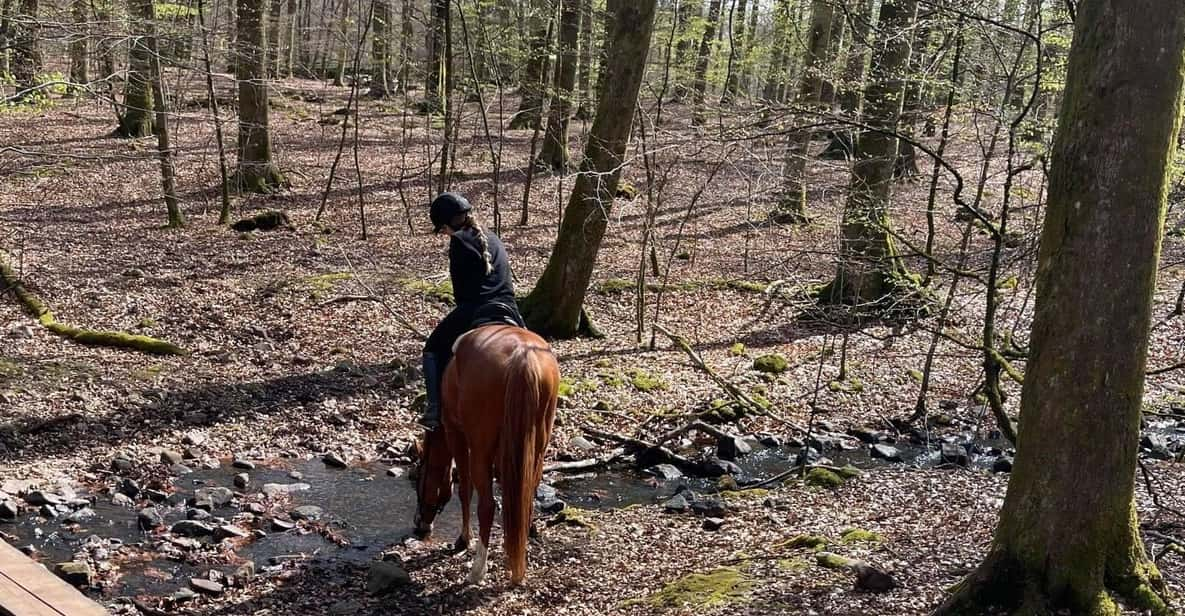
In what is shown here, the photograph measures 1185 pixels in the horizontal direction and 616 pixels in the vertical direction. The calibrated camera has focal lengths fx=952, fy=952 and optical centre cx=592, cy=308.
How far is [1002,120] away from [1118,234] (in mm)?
4033

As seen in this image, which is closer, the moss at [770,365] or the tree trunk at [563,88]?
the moss at [770,365]

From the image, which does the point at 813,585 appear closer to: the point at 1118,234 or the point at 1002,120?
the point at 1118,234

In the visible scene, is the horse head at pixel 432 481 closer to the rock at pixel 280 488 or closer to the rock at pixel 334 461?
the rock at pixel 280 488

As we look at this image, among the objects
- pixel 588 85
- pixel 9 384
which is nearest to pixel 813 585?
pixel 9 384

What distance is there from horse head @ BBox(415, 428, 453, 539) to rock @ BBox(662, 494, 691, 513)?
1947mm

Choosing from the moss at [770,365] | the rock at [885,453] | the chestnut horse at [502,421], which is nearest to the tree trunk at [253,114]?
the moss at [770,365]

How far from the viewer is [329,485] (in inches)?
336

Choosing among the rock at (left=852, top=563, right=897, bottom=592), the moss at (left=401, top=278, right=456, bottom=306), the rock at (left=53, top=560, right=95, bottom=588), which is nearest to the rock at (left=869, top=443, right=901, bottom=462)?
the rock at (left=852, top=563, right=897, bottom=592)

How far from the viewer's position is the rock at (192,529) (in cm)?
720

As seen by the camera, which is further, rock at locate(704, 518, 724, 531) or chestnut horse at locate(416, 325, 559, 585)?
rock at locate(704, 518, 724, 531)

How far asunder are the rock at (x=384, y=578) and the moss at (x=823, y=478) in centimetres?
402

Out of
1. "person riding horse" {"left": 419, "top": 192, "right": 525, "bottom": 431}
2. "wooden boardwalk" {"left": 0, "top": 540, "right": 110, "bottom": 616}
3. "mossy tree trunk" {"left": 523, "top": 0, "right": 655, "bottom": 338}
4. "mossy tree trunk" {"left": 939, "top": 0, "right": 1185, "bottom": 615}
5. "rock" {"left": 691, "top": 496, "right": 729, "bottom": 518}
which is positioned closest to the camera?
"mossy tree trunk" {"left": 939, "top": 0, "right": 1185, "bottom": 615}

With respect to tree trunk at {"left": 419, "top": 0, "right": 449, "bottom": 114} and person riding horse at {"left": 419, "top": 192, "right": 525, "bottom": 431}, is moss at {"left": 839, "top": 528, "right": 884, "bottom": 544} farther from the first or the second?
tree trunk at {"left": 419, "top": 0, "right": 449, "bottom": 114}

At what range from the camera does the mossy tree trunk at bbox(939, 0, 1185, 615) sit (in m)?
4.14
